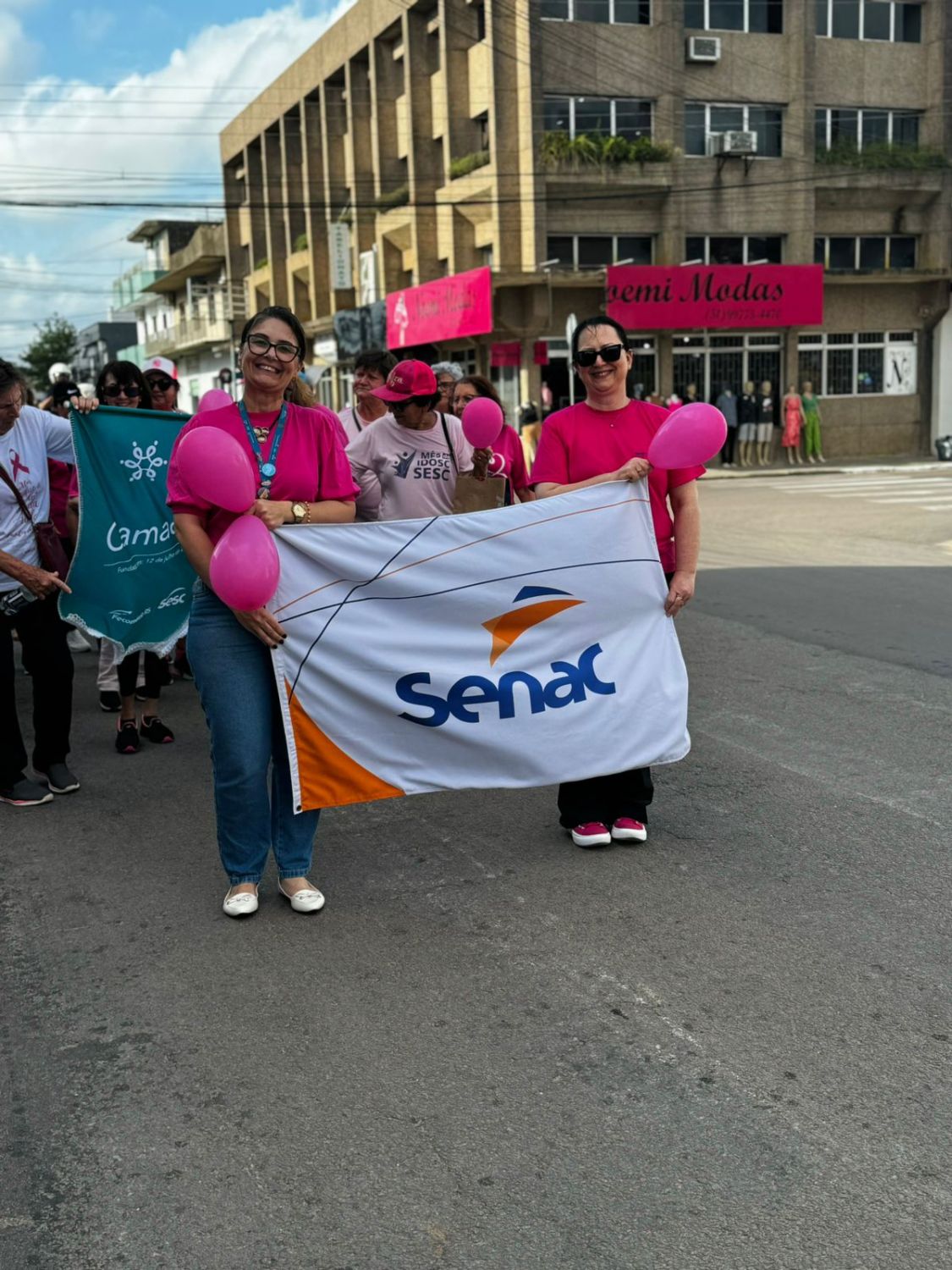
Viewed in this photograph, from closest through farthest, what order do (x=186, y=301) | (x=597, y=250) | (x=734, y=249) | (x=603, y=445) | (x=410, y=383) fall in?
(x=603, y=445) < (x=410, y=383) < (x=597, y=250) < (x=734, y=249) < (x=186, y=301)

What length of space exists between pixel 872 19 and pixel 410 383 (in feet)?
113

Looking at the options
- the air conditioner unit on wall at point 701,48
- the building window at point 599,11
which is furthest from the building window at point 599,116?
the building window at point 599,11

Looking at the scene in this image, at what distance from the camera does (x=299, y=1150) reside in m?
3.07

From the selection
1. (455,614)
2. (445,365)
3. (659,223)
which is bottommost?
(455,614)

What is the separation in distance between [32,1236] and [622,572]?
10.2 ft

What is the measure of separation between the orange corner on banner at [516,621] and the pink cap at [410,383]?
1490 mm

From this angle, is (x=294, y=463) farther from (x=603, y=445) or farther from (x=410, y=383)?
(x=410, y=383)

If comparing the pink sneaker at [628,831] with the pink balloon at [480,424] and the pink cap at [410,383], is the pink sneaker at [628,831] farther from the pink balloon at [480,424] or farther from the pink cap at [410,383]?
the pink cap at [410,383]

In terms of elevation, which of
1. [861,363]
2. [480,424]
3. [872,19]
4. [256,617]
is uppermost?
[872,19]

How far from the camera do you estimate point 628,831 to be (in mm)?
5117

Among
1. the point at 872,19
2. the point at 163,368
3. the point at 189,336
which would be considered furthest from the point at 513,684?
the point at 189,336

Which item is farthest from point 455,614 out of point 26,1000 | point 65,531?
point 65,531

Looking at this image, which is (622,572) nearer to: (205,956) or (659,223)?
(205,956)

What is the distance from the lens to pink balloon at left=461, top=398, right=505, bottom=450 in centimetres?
614
